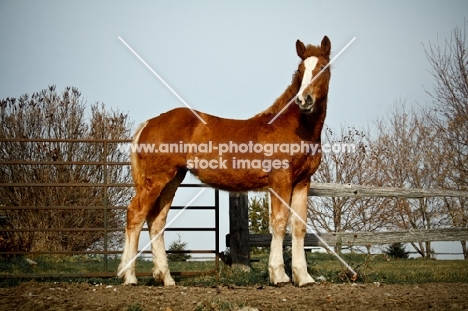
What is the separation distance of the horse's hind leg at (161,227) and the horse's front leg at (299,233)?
1.76 metres

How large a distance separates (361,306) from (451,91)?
37.4 feet

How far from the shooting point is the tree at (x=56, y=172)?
1577 cm

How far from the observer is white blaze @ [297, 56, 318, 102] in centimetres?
660

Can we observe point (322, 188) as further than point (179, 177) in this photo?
Yes

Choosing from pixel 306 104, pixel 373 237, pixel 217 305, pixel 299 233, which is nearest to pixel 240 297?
pixel 217 305

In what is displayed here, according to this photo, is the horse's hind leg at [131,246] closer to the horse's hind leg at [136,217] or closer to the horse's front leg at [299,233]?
the horse's hind leg at [136,217]

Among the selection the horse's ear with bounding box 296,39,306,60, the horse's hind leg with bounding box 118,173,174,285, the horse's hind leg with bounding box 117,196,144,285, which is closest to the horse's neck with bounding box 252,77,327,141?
the horse's ear with bounding box 296,39,306,60

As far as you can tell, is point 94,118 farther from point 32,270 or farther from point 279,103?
point 279,103

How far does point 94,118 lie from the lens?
18297 mm

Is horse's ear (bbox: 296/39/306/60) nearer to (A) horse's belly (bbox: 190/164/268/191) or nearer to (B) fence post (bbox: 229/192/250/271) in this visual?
(A) horse's belly (bbox: 190/164/268/191)

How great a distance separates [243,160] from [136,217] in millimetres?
1724

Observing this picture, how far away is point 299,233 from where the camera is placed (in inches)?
283

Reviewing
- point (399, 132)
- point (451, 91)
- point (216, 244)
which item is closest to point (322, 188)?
point (216, 244)

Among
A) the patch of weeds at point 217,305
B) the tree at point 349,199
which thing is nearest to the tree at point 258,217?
the tree at point 349,199
